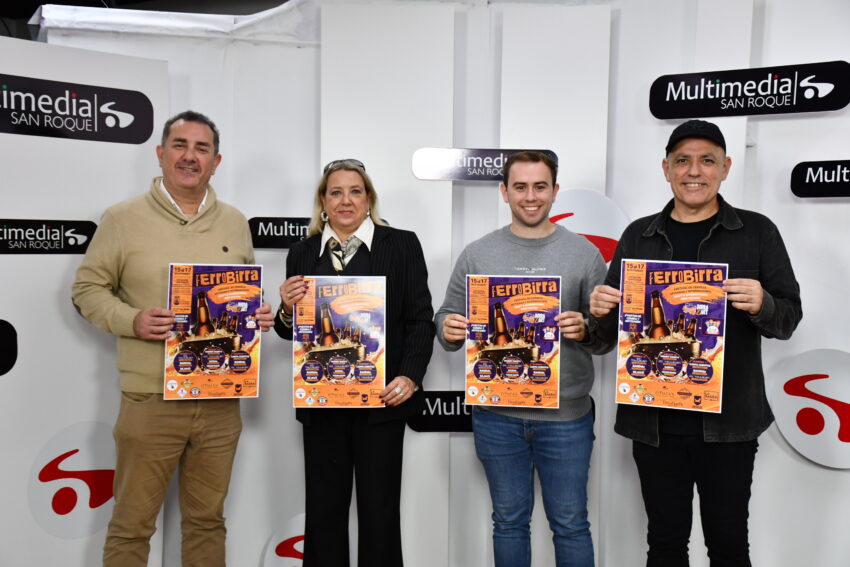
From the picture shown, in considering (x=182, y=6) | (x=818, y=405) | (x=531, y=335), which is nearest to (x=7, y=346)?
(x=531, y=335)

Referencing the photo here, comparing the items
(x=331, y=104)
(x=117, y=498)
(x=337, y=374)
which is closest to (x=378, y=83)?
(x=331, y=104)

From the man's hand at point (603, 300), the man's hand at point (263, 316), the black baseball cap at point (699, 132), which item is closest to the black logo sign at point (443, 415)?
the man's hand at point (263, 316)

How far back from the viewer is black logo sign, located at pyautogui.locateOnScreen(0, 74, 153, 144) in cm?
259

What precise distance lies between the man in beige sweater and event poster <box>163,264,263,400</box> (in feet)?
0.19

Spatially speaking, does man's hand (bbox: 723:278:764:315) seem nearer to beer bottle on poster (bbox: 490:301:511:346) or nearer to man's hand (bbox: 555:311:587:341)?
man's hand (bbox: 555:311:587:341)

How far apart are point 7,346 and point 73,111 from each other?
1.07 metres

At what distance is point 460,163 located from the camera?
2869mm

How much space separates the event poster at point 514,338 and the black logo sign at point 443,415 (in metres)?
0.70

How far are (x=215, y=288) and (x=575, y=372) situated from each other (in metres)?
1.39

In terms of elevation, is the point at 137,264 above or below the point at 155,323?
above

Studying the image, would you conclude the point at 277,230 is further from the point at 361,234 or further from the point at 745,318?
the point at 745,318

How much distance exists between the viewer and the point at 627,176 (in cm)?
292

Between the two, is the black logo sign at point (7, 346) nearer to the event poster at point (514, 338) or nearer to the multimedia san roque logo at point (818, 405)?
the event poster at point (514, 338)

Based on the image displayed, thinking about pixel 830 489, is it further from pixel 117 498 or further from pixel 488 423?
pixel 117 498
